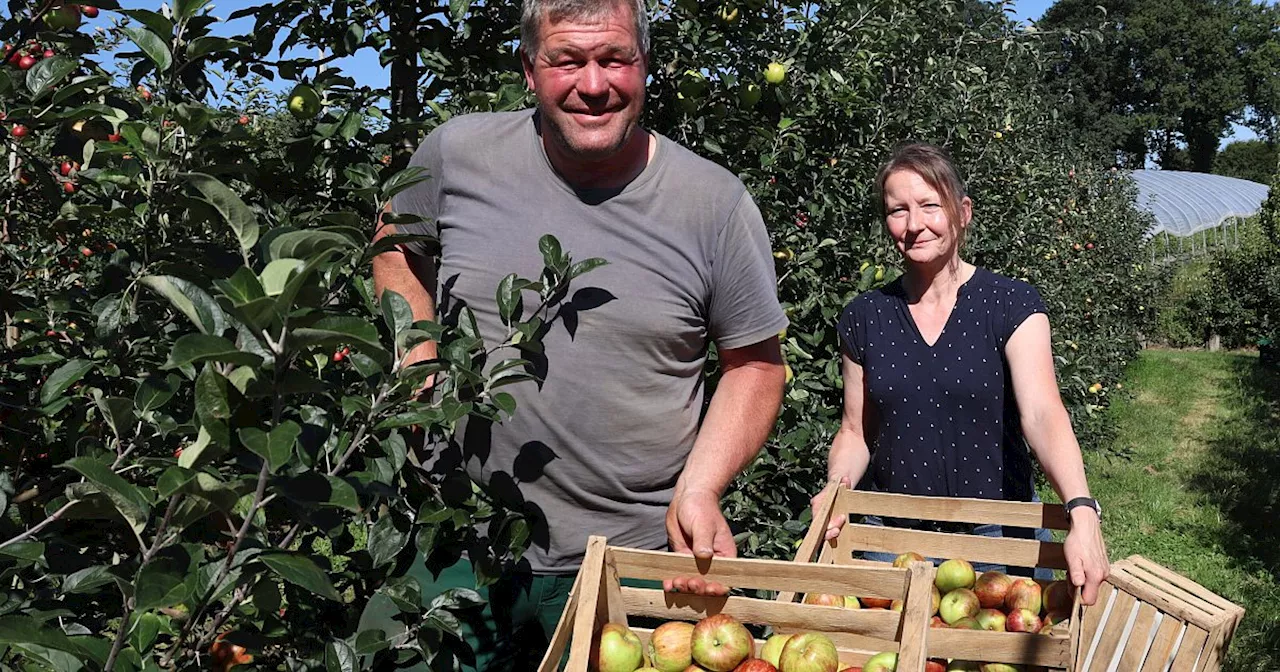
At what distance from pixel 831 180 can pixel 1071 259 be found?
255 inches

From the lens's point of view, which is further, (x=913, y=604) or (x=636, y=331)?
(x=636, y=331)

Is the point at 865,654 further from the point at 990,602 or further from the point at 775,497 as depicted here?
the point at 775,497

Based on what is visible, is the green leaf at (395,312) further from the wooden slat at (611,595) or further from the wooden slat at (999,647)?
the wooden slat at (999,647)

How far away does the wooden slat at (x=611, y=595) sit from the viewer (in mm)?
1564

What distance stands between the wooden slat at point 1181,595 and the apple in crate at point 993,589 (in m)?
0.24

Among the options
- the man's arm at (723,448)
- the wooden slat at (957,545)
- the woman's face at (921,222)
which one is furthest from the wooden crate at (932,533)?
the woman's face at (921,222)

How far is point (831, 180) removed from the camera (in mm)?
3297

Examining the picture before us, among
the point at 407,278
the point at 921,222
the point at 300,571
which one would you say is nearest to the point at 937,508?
the point at 921,222

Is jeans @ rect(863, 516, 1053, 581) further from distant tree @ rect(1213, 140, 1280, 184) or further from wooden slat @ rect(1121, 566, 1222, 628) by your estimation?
distant tree @ rect(1213, 140, 1280, 184)

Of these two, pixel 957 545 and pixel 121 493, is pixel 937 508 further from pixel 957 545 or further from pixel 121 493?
pixel 121 493

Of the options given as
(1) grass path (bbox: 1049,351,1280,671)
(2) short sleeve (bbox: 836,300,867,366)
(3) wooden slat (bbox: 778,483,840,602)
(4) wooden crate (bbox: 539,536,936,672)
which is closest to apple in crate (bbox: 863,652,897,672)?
(4) wooden crate (bbox: 539,536,936,672)

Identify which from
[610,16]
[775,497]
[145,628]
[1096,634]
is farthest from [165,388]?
[775,497]

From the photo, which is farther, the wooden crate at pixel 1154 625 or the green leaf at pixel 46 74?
the wooden crate at pixel 1154 625

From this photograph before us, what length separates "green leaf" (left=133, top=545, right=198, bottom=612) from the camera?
3.02 ft
